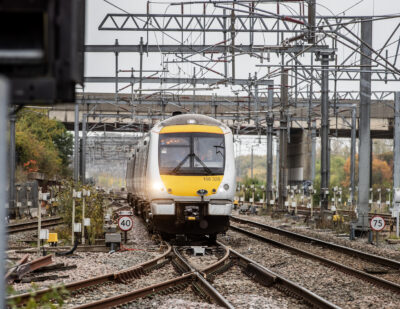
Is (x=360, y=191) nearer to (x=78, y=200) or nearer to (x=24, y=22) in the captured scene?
(x=78, y=200)

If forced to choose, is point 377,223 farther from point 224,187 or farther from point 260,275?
point 260,275

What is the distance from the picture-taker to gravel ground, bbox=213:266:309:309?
25.6 feet

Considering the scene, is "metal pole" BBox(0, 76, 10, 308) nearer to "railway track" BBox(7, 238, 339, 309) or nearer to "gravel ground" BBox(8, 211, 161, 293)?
"railway track" BBox(7, 238, 339, 309)

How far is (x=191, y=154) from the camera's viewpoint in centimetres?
1505

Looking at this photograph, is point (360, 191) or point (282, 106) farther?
point (282, 106)

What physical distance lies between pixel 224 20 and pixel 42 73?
52.0 ft

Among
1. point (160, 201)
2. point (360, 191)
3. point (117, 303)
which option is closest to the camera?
point (117, 303)

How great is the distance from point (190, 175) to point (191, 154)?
562mm

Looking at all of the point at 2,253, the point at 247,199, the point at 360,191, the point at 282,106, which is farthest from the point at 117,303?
the point at 247,199

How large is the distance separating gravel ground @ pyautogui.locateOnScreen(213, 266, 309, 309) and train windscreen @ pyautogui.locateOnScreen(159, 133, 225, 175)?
4703 mm

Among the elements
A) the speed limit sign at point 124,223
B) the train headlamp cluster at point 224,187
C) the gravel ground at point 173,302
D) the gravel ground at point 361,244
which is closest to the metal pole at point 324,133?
the gravel ground at point 361,244

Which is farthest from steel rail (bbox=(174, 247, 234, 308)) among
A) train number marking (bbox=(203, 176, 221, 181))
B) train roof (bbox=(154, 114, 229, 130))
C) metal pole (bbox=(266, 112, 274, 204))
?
metal pole (bbox=(266, 112, 274, 204))

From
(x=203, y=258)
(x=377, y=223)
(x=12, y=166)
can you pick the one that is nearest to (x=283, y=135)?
(x=12, y=166)

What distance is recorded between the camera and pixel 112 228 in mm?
14625
